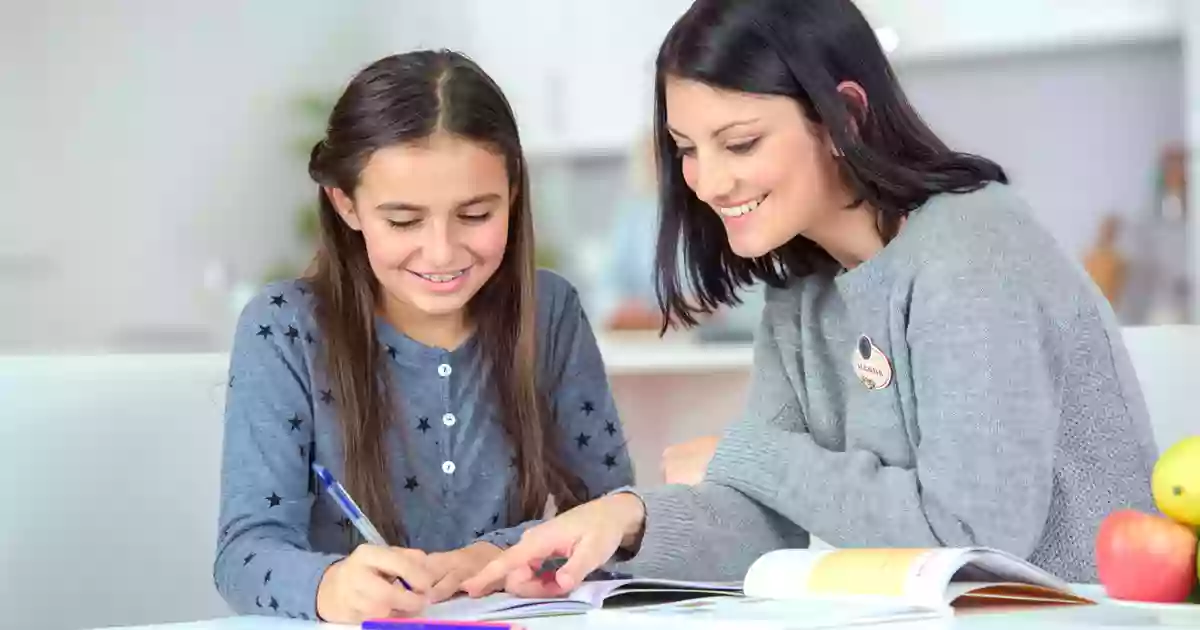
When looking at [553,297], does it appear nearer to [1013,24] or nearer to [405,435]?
[405,435]

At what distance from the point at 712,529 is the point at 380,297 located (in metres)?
0.47

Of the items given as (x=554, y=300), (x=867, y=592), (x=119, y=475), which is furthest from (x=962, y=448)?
(x=119, y=475)

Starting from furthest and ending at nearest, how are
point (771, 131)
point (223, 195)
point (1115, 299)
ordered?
point (223, 195) < point (1115, 299) < point (771, 131)

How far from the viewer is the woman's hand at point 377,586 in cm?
102

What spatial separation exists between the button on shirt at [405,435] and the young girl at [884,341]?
247 millimetres

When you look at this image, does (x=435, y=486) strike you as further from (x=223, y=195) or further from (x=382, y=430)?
(x=223, y=195)

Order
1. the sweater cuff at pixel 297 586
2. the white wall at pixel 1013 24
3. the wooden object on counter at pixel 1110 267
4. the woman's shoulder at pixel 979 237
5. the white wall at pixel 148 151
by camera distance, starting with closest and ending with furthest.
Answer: the sweater cuff at pixel 297 586 → the woman's shoulder at pixel 979 237 → the white wall at pixel 1013 24 → the wooden object on counter at pixel 1110 267 → the white wall at pixel 148 151

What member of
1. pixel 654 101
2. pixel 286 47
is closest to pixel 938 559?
pixel 654 101

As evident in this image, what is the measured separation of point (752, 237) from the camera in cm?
129

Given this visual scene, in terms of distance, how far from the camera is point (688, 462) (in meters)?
1.42

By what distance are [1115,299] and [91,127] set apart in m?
3.03

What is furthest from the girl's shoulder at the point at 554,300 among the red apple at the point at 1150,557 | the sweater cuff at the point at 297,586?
the red apple at the point at 1150,557

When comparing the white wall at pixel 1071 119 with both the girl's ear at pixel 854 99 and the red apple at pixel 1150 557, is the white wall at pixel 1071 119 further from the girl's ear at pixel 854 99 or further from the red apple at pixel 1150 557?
the red apple at pixel 1150 557

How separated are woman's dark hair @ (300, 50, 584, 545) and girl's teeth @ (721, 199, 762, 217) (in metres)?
0.28
